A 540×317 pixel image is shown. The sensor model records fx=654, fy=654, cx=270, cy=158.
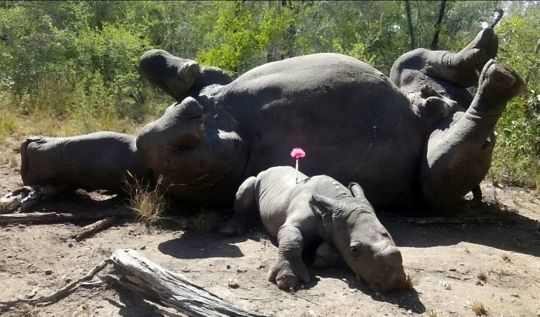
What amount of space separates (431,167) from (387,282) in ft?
6.37

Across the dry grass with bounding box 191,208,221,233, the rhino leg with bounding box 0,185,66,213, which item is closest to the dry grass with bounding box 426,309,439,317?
the dry grass with bounding box 191,208,221,233

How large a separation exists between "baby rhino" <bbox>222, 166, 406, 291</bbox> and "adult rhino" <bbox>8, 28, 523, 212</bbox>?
54 centimetres

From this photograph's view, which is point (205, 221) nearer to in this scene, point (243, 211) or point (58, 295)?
point (243, 211)

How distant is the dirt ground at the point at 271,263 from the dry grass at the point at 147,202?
0.11 meters

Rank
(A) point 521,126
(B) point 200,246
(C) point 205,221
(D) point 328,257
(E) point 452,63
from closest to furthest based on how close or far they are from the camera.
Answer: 1. (D) point 328,257
2. (B) point 200,246
3. (C) point 205,221
4. (E) point 452,63
5. (A) point 521,126

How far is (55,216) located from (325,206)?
259 cm

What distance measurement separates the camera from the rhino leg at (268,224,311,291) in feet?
14.2

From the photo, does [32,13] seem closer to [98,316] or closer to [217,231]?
[217,231]

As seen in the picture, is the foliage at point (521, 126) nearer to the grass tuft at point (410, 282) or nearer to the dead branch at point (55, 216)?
the grass tuft at point (410, 282)

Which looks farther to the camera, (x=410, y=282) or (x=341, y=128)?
(x=341, y=128)

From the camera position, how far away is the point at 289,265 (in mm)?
4438

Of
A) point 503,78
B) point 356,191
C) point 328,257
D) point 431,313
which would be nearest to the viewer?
point 431,313

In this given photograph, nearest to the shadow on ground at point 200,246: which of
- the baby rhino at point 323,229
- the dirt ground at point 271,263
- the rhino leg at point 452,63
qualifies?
the dirt ground at point 271,263

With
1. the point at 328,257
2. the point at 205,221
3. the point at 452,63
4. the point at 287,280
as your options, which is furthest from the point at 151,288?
the point at 452,63
